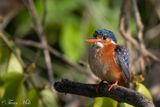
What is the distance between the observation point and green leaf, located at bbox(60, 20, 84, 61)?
6523 millimetres

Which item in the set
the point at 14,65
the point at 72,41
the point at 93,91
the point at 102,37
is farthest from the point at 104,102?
the point at 72,41

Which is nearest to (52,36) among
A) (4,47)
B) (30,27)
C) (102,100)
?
(30,27)

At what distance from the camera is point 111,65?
410cm

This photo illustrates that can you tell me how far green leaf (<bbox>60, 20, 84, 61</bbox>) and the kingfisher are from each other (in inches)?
90.9

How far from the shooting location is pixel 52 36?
7043 millimetres

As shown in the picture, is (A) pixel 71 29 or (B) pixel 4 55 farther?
(A) pixel 71 29

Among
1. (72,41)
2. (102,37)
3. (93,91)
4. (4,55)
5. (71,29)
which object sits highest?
(71,29)

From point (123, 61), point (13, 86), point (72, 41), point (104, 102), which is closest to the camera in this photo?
point (104, 102)

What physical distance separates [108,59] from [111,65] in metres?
0.05

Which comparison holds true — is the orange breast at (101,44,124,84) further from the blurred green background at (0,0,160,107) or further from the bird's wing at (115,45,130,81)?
the blurred green background at (0,0,160,107)

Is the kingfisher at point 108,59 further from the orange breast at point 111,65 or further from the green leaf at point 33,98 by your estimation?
the green leaf at point 33,98

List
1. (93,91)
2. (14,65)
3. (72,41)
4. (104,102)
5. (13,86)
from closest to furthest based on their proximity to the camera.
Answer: (93,91)
(104,102)
(13,86)
(14,65)
(72,41)

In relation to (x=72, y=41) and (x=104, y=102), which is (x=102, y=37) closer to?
(x=104, y=102)

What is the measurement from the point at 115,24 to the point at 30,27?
1023 mm
